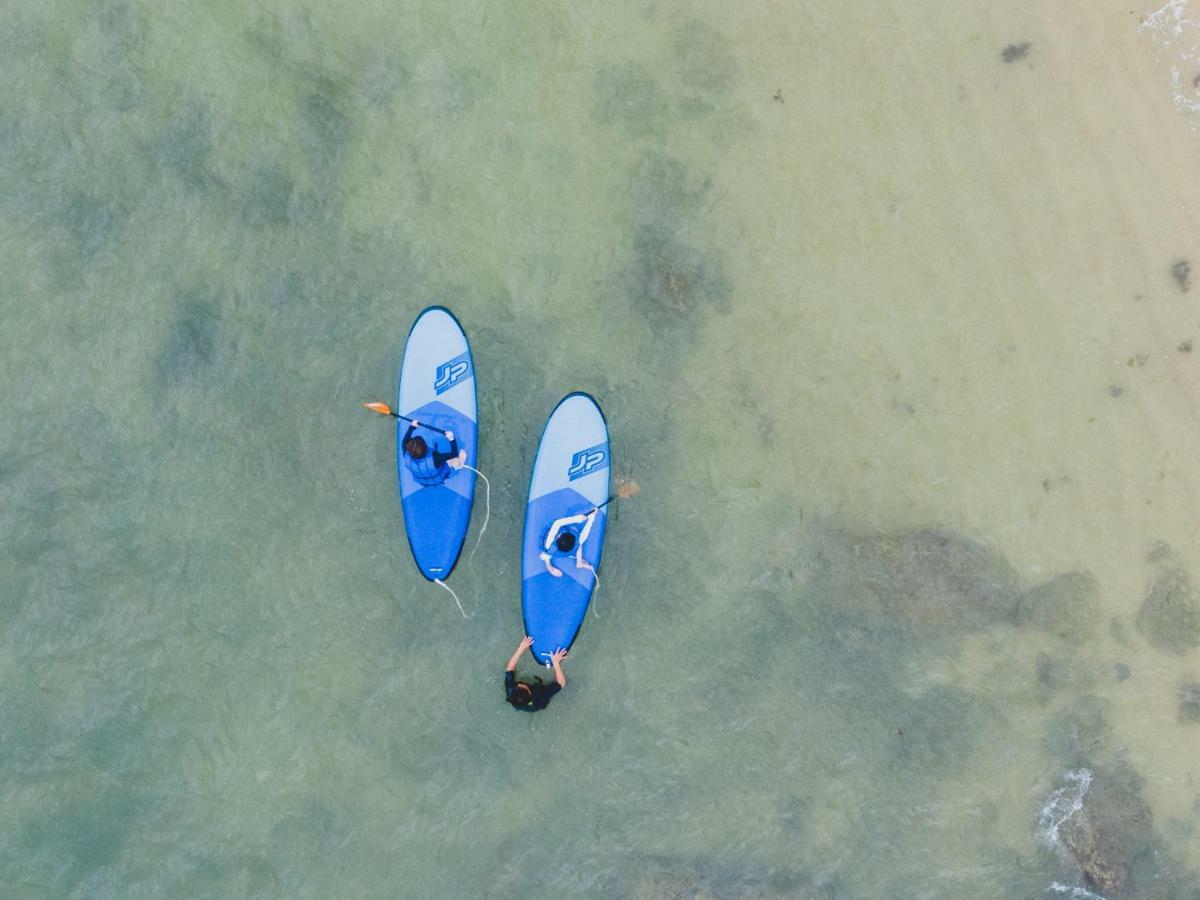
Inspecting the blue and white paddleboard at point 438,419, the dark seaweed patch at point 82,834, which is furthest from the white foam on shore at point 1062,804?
the dark seaweed patch at point 82,834

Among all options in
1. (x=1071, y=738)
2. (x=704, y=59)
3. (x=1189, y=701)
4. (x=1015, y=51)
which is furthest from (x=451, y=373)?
(x=1189, y=701)

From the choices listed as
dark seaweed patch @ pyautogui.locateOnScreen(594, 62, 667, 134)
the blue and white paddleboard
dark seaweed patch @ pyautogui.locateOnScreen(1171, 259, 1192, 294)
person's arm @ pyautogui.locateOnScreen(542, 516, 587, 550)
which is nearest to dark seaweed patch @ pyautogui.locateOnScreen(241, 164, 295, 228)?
the blue and white paddleboard

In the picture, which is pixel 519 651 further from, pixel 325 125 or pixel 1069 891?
pixel 1069 891

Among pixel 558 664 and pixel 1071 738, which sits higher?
pixel 1071 738

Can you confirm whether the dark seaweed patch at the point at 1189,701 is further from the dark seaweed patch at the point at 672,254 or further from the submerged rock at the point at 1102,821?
the dark seaweed patch at the point at 672,254

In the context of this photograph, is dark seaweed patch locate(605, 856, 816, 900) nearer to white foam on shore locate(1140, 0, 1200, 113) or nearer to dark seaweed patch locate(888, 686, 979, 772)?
dark seaweed patch locate(888, 686, 979, 772)

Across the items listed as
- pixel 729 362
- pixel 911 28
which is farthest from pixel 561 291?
pixel 911 28
